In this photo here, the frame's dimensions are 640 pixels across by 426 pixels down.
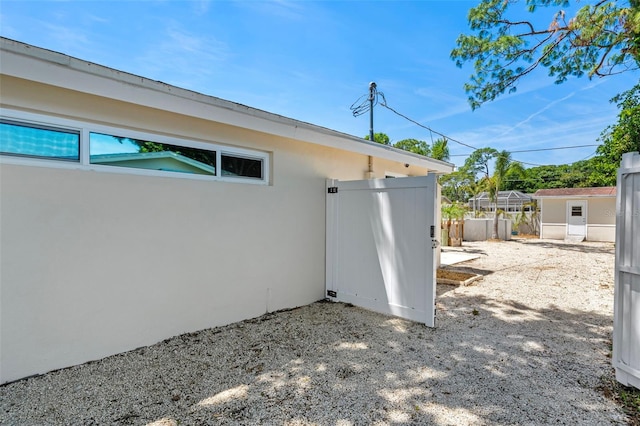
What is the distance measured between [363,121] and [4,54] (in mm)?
10386

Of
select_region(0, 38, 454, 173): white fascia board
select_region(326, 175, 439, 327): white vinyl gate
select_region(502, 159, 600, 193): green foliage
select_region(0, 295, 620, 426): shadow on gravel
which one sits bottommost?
select_region(0, 295, 620, 426): shadow on gravel

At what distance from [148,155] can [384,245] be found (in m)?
3.42

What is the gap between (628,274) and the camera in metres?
2.61

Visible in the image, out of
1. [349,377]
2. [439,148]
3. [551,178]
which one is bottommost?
[349,377]

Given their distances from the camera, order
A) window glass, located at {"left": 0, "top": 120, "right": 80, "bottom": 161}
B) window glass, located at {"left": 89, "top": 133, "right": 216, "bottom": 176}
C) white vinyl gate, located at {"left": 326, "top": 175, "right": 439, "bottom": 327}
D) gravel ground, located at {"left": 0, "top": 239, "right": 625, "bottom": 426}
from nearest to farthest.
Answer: gravel ground, located at {"left": 0, "top": 239, "right": 625, "bottom": 426}
window glass, located at {"left": 0, "top": 120, "right": 80, "bottom": 161}
window glass, located at {"left": 89, "top": 133, "right": 216, "bottom": 176}
white vinyl gate, located at {"left": 326, "top": 175, "right": 439, "bottom": 327}

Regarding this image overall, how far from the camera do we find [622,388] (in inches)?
105

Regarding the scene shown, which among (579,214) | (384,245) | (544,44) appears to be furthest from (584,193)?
(384,245)

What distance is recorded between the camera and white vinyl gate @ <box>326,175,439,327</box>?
13.7 ft

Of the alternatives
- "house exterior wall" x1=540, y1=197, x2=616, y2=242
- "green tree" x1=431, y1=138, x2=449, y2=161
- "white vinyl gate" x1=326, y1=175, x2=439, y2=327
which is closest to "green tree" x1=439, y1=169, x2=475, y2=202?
"house exterior wall" x1=540, y1=197, x2=616, y2=242

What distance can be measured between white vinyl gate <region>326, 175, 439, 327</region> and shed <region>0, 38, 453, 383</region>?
0.82 m

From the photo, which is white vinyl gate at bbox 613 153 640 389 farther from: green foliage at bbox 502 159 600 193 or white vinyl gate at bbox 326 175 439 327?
green foliage at bbox 502 159 600 193

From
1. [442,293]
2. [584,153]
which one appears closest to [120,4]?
[442,293]

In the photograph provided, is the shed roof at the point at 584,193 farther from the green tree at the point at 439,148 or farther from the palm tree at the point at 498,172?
the green tree at the point at 439,148

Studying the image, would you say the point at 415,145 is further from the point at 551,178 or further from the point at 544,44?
the point at 551,178
